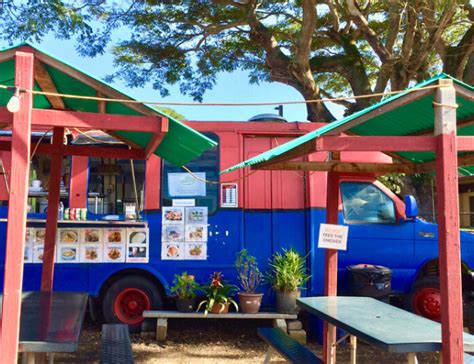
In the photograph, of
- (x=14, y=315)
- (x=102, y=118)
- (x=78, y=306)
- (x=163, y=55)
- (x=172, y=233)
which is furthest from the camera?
(x=163, y=55)

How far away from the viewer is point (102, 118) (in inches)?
120

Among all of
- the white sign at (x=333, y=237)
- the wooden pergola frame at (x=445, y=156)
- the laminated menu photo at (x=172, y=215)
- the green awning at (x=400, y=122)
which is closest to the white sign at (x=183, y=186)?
the laminated menu photo at (x=172, y=215)

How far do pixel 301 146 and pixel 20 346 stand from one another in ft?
7.00

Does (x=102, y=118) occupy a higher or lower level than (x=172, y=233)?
higher

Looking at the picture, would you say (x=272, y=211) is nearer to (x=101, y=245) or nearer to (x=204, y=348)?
(x=204, y=348)

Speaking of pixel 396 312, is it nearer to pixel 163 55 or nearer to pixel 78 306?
pixel 78 306

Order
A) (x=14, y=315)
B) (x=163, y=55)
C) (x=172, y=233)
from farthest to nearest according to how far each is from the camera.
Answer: (x=163, y=55), (x=172, y=233), (x=14, y=315)

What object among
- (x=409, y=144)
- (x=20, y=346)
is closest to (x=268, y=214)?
(x=409, y=144)

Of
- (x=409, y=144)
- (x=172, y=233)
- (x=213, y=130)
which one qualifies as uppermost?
(x=213, y=130)

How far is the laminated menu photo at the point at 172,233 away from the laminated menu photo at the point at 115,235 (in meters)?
0.49

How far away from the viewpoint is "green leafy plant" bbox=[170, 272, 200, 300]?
5918 mm

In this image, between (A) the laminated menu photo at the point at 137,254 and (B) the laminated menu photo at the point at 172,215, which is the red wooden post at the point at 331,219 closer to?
(B) the laminated menu photo at the point at 172,215

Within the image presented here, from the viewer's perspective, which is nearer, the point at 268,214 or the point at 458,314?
the point at 458,314

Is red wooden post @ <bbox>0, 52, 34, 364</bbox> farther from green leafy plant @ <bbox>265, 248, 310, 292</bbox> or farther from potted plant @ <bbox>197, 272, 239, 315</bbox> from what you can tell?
green leafy plant @ <bbox>265, 248, 310, 292</bbox>
